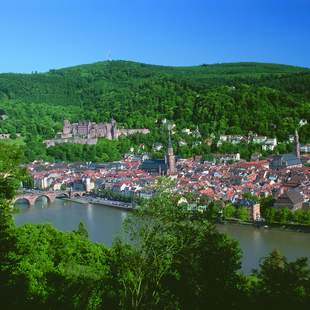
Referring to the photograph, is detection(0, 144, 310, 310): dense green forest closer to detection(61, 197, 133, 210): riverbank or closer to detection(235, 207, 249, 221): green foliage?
detection(235, 207, 249, 221): green foliage

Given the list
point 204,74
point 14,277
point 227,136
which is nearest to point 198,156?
point 227,136

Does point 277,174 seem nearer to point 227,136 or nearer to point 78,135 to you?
point 227,136

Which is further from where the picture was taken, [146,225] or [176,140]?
[176,140]

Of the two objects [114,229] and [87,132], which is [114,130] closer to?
[87,132]

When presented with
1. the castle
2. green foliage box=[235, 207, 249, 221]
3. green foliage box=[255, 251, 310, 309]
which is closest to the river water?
green foliage box=[235, 207, 249, 221]

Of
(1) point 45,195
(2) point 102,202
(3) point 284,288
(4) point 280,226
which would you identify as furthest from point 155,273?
(1) point 45,195

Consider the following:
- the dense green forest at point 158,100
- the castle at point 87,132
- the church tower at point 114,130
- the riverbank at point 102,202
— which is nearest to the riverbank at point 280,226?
the riverbank at point 102,202

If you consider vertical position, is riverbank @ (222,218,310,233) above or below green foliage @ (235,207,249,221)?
below
